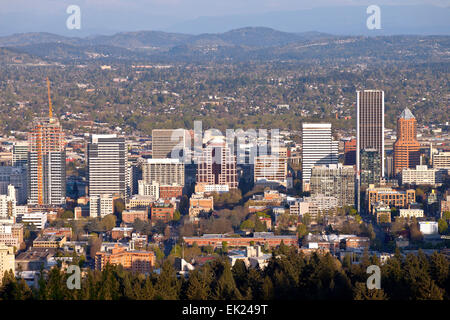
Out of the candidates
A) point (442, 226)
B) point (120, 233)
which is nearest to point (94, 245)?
point (120, 233)

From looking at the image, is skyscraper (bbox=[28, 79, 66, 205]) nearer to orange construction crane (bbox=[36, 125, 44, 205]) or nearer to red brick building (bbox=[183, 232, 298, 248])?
orange construction crane (bbox=[36, 125, 44, 205])

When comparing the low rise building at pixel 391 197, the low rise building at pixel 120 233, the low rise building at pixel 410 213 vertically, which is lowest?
the low rise building at pixel 120 233

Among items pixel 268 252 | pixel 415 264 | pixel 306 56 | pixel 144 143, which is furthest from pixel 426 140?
pixel 306 56

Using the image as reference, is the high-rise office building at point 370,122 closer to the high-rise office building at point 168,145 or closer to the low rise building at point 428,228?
the high-rise office building at point 168,145

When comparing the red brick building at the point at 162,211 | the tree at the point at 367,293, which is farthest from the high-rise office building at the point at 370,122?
the tree at the point at 367,293

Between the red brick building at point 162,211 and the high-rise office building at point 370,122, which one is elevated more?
the high-rise office building at point 370,122

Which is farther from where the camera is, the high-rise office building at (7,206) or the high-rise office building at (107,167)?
the high-rise office building at (107,167)

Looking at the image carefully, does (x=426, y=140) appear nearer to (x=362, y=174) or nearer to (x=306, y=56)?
(x=362, y=174)

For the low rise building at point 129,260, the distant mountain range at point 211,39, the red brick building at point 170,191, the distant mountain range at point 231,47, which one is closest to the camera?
the low rise building at point 129,260
